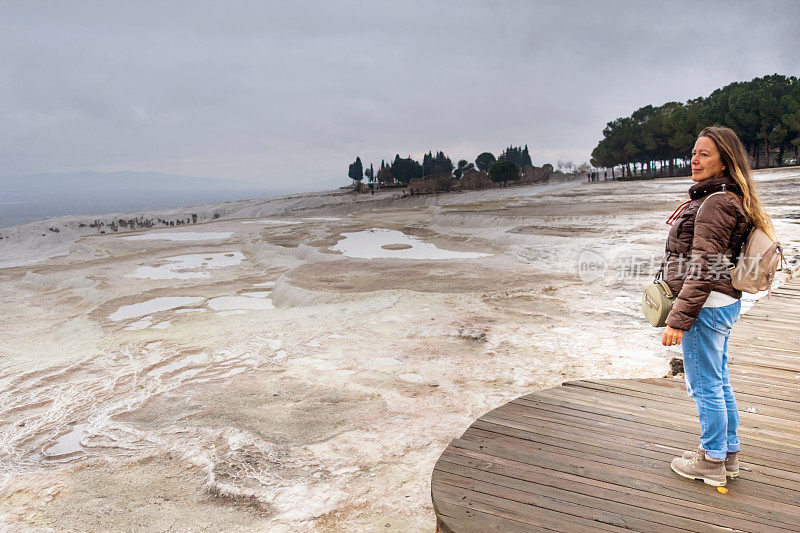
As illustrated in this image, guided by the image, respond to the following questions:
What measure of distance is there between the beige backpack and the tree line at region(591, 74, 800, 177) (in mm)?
46728

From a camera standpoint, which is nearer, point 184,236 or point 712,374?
point 712,374

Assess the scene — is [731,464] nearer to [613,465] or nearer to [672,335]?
[613,465]

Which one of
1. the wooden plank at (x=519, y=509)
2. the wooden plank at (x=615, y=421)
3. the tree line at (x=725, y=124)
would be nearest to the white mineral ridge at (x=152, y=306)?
the wooden plank at (x=615, y=421)

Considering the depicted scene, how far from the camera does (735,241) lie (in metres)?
2.74

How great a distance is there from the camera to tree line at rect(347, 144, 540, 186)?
70.5m

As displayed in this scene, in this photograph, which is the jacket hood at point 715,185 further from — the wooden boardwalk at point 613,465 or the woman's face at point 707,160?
the wooden boardwalk at point 613,465

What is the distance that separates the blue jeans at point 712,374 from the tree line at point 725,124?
153 ft

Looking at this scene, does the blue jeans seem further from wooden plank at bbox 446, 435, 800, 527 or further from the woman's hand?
wooden plank at bbox 446, 435, 800, 527

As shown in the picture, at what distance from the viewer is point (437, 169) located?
92.9 m

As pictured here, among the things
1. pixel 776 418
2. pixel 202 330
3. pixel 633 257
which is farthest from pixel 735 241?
pixel 633 257

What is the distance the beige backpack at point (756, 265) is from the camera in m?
2.65

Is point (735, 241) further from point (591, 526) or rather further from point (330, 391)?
point (330, 391)

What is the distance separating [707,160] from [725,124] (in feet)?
212

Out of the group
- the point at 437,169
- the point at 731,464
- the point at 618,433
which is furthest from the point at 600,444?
the point at 437,169
